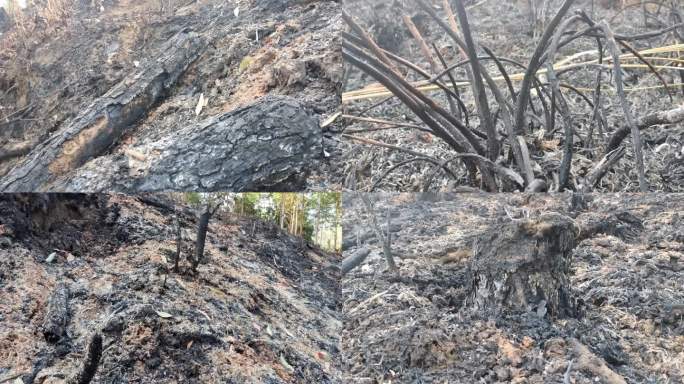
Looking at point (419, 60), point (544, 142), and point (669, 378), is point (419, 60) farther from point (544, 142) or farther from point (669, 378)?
point (669, 378)

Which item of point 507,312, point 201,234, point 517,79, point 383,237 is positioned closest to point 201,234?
point 201,234

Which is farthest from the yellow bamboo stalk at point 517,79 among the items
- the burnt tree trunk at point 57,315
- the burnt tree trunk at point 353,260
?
the burnt tree trunk at point 57,315

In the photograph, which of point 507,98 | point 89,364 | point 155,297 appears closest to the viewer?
point 89,364

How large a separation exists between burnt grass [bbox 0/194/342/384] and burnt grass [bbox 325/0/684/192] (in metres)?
0.31

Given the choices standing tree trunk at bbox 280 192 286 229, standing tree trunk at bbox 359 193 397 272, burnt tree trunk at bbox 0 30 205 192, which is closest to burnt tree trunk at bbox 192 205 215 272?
standing tree trunk at bbox 280 192 286 229

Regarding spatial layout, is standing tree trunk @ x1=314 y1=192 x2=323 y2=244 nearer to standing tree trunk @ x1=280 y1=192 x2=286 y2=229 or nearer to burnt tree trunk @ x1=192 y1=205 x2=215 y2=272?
standing tree trunk @ x1=280 y1=192 x2=286 y2=229

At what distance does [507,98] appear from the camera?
149cm

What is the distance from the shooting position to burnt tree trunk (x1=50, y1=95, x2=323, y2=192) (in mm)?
1430

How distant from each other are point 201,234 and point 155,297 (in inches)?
9.0

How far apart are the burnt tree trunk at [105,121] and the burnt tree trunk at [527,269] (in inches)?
36.4

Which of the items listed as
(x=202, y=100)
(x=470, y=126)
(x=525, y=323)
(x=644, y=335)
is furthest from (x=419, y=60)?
(x=644, y=335)

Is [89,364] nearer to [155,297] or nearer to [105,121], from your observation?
[155,297]

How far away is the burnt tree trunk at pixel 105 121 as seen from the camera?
57.1 inches

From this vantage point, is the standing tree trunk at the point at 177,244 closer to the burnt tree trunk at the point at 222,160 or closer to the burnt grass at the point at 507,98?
the burnt tree trunk at the point at 222,160
